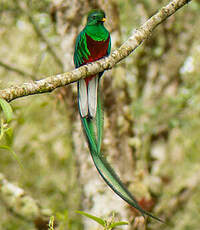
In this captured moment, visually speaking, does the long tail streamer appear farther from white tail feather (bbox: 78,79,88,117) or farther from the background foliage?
the background foliage

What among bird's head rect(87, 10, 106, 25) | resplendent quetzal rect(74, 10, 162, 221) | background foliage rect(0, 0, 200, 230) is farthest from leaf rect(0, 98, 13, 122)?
background foliage rect(0, 0, 200, 230)

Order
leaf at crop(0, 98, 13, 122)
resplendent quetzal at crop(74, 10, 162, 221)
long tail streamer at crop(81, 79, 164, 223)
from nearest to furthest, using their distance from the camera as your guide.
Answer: leaf at crop(0, 98, 13, 122) → long tail streamer at crop(81, 79, 164, 223) → resplendent quetzal at crop(74, 10, 162, 221)

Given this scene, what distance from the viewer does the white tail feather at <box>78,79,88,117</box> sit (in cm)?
170

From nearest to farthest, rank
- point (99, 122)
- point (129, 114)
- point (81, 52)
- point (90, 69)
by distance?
1. point (90, 69)
2. point (99, 122)
3. point (81, 52)
4. point (129, 114)

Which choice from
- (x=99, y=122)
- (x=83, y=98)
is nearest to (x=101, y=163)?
(x=99, y=122)

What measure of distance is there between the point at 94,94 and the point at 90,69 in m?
0.28

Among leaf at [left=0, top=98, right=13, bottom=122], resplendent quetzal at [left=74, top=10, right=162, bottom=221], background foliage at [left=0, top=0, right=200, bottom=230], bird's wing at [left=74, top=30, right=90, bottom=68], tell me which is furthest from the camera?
background foliage at [left=0, top=0, right=200, bottom=230]

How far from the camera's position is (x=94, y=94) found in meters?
1.74

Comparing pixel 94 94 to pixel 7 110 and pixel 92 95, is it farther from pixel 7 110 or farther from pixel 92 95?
pixel 7 110

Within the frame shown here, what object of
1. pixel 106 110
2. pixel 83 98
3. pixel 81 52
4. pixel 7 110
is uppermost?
pixel 106 110

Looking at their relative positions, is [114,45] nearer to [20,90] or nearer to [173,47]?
[20,90]

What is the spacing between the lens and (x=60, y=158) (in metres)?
5.45

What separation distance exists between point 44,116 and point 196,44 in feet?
8.34

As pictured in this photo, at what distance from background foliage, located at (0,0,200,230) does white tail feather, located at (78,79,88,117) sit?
0.97 m
